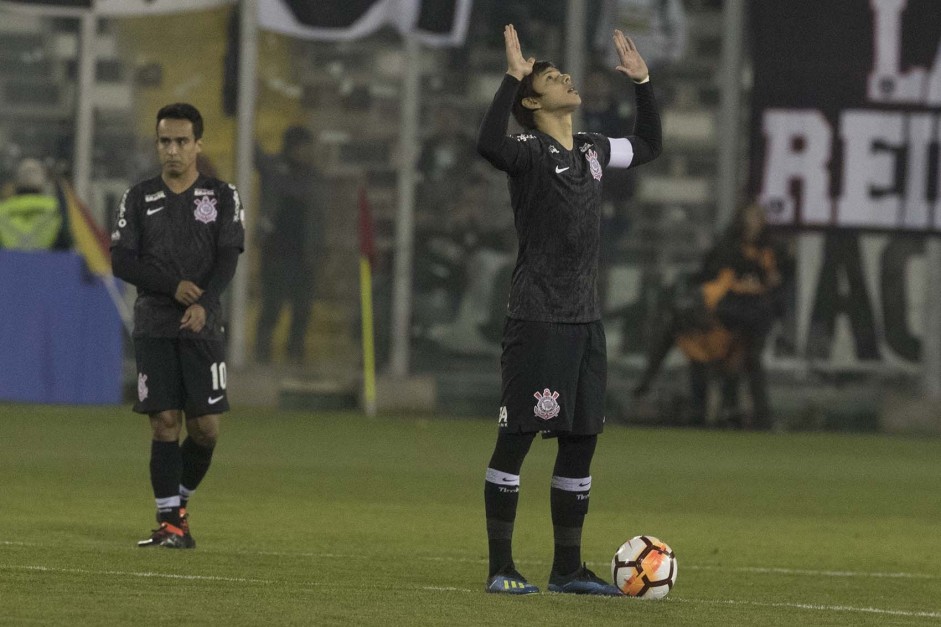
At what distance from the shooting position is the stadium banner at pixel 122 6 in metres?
20.4

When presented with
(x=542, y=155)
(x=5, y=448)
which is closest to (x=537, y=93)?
(x=542, y=155)

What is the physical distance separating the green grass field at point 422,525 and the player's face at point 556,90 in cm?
182

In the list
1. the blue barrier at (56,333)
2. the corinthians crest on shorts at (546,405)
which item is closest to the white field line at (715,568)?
the corinthians crest on shorts at (546,405)

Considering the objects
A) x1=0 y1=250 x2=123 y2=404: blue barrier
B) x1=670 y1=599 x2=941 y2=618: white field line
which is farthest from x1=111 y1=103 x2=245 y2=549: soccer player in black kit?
Answer: x1=0 y1=250 x2=123 y2=404: blue barrier

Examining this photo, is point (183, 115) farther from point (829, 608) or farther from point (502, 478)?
point (829, 608)

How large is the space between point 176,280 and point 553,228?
223 centimetres

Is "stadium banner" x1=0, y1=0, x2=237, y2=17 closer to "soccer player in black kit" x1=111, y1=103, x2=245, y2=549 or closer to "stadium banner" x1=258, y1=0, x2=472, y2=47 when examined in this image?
"stadium banner" x1=258, y1=0, x2=472, y2=47

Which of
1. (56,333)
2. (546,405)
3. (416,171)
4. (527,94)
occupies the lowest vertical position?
(56,333)

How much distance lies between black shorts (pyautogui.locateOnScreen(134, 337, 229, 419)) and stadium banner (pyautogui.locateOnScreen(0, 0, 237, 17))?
37.8ft

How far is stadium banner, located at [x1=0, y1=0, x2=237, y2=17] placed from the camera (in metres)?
20.4

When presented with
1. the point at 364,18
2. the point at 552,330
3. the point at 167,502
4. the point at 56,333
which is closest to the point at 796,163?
the point at 364,18

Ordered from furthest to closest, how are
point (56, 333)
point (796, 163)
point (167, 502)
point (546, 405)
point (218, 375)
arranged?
point (796, 163) < point (56, 333) < point (218, 375) < point (167, 502) < point (546, 405)

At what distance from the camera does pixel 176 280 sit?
9391 mm

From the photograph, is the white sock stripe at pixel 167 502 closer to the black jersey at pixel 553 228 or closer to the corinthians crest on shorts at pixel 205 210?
the corinthians crest on shorts at pixel 205 210
